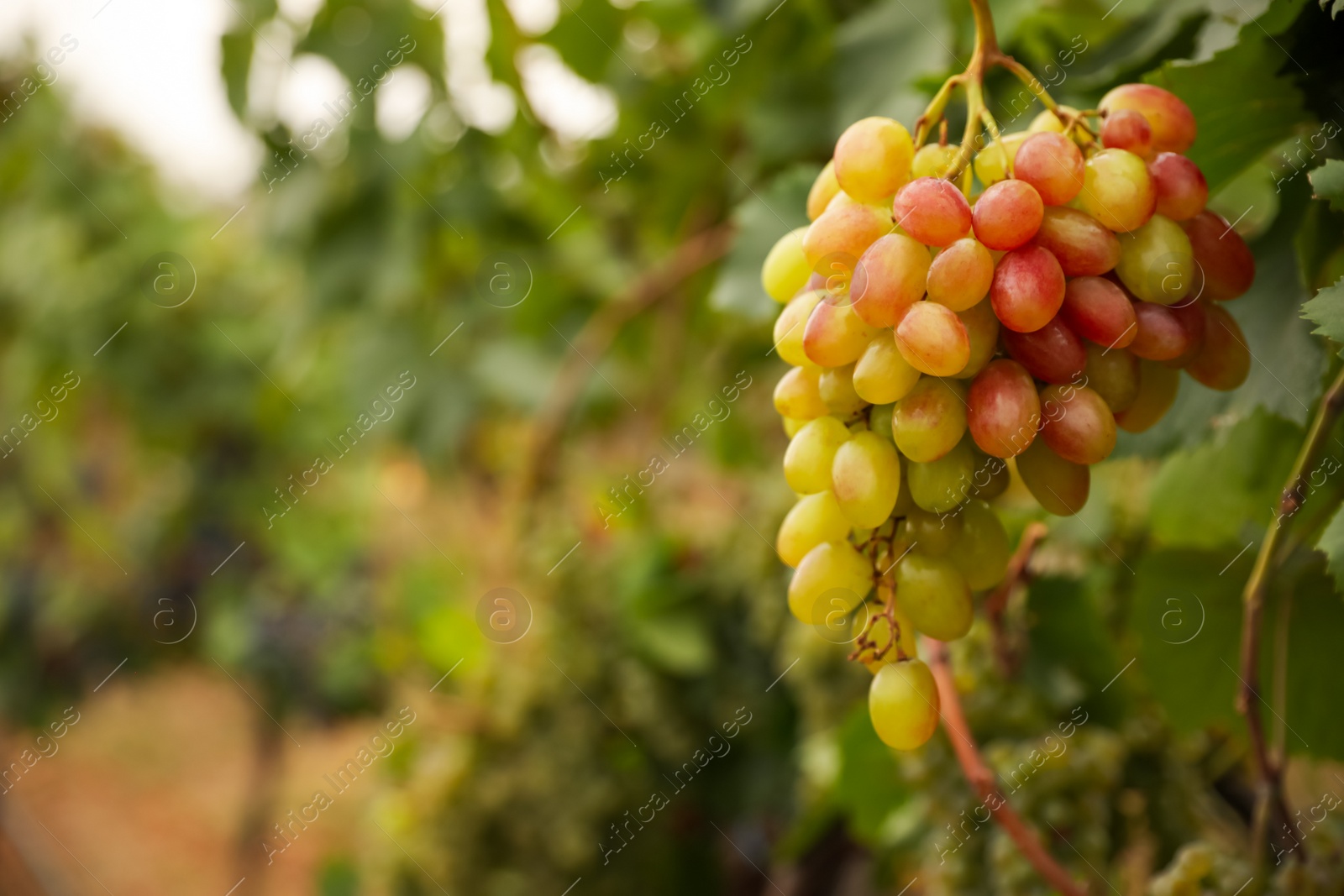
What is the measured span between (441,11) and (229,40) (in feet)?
0.70

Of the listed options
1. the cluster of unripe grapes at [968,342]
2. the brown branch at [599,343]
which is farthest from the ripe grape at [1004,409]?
the brown branch at [599,343]

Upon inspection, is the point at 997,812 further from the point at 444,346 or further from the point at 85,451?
the point at 85,451

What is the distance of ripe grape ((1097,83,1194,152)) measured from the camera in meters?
0.27

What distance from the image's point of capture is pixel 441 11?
0.94 metres

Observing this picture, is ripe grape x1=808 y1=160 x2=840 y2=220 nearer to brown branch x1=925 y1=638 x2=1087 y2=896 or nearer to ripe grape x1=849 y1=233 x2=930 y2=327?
ripe grape x1=849 y1=233 x2=930 y2=327

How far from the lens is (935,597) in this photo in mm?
260

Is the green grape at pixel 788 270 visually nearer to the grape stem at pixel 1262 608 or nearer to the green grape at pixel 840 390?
the green grape at pixel 840 390

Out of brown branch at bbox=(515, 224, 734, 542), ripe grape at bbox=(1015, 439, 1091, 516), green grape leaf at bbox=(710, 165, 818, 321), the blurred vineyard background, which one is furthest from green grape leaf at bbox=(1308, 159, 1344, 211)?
brown branch at bbox=(515, 224, 734, 542)

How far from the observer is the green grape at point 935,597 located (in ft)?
0.85

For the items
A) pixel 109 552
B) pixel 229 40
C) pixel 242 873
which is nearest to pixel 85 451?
pixel 109 552

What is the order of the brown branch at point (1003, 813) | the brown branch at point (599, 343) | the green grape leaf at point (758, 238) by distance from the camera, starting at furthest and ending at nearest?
the brown branch at point (599, 343), the green grape leaf at point (758, 238), the brown branch at point (1003, 813)

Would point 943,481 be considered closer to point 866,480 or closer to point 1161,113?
point 866,480

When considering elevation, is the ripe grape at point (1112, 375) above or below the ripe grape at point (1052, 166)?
below

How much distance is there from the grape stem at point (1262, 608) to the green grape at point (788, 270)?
175 mm
